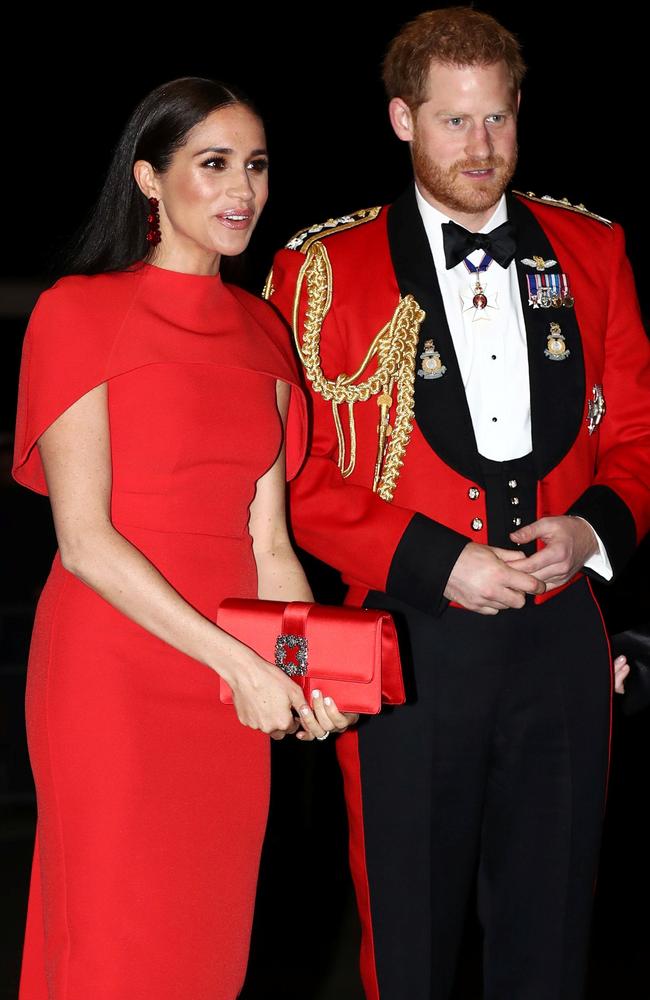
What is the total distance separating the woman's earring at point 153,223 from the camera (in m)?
1.99

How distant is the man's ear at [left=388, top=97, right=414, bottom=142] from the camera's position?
7.42 ft

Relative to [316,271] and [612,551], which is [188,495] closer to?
[316,271]

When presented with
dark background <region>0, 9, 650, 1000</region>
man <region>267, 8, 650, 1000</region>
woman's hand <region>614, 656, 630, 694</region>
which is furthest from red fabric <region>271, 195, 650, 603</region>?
dark background <region>0, 9, 650, 1000</region>

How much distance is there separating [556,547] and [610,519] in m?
0.15

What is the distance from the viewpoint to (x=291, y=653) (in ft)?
6.07

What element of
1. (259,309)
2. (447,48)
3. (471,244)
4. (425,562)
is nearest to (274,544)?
(425,562)

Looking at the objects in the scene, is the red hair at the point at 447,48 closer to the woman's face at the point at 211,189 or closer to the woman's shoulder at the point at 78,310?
the woman's face at the point at 211,189

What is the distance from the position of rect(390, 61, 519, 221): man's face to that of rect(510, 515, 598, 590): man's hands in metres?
0.50

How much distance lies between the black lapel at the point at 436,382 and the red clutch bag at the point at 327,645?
0.42 m

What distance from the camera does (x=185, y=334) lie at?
1938 mm

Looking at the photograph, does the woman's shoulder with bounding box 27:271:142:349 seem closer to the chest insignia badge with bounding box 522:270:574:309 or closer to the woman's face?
the woman's face

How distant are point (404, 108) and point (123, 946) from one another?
51.8 inches

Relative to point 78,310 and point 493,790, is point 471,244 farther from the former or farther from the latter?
point 493,790

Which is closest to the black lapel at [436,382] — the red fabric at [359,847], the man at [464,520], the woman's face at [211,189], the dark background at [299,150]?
the man at [464,520]
